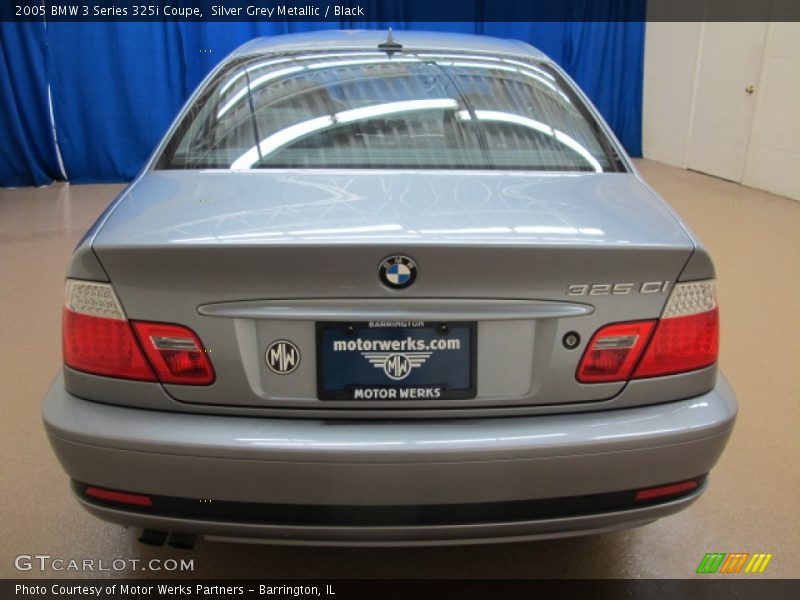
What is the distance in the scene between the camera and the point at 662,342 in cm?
126

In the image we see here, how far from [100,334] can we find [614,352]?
87 centimetres

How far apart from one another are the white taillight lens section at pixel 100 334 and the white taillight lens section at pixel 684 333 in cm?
86

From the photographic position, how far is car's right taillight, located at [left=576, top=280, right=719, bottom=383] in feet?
4.03

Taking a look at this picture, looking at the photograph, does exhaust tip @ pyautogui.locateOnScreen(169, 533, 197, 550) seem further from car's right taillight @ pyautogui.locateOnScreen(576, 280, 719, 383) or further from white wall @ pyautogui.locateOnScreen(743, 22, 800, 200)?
white wall @ pyautogui.locateOnScreen(743, 22, 800, 200)

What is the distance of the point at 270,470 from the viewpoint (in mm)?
1166

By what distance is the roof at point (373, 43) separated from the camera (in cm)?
206

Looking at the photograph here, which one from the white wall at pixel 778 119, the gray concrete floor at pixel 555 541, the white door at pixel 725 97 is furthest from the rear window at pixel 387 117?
the white door at pixel 725 97

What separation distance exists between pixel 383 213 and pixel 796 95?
5123mm

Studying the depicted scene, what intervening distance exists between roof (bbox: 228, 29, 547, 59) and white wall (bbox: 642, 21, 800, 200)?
3.96 m

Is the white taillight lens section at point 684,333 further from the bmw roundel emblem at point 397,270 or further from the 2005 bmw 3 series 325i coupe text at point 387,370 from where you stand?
the bmw roundel emblem at point 397,270

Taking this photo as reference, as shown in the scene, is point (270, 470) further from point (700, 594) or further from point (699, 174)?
point (699, 174)

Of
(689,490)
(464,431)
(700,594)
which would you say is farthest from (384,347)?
(700,594)

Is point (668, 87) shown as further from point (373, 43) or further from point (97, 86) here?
point (373, 43)

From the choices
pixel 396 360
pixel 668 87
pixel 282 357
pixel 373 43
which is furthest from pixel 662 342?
pixel 668 87
